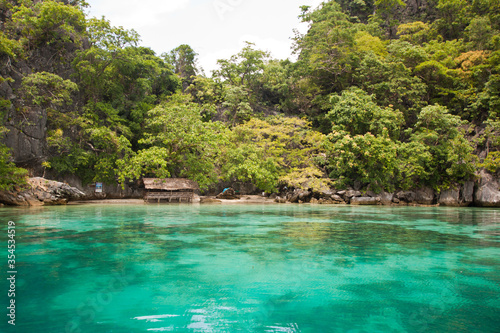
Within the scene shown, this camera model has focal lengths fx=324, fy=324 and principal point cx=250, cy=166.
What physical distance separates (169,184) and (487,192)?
57.2 ft

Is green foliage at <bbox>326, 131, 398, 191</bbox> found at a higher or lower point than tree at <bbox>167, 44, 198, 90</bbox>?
lower

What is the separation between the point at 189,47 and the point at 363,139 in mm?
18487

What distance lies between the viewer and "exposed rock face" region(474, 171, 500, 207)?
56.6 feet

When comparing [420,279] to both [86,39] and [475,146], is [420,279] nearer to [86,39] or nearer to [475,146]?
[475,146]

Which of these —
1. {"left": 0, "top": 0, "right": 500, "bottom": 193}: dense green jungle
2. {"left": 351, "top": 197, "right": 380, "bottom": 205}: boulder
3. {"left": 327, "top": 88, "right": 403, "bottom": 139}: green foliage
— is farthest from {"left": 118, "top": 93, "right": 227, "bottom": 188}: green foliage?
{"left": 351, "top": 197, "right": 380, "bottom": 205}: boulder

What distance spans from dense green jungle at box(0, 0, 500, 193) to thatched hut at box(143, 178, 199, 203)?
2.14 ft

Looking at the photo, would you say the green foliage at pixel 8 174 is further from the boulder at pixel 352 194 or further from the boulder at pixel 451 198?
the boulder at pixel 451 198

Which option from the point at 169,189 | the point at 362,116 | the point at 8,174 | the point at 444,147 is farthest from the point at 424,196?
the point at 8,174

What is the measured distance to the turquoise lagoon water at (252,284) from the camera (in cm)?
249

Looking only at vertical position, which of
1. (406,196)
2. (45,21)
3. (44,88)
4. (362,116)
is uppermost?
(45,21)

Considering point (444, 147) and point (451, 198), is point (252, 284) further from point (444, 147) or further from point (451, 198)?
point (451, 198)

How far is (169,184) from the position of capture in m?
18.3

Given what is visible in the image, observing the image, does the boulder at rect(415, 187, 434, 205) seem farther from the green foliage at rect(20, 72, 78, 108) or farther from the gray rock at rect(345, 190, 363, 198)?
the green foliage at rect(20, 72, 78, 108)

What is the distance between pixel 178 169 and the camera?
21.1m
